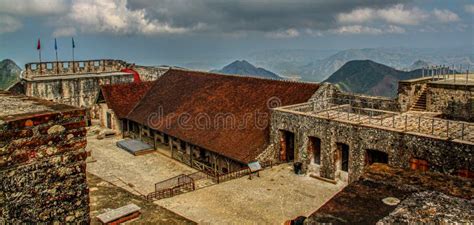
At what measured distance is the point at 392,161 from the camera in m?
18.8

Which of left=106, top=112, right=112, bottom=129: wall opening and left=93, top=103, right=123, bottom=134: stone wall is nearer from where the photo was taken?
left=93, top=103, right=123, bottom=134: stone wall

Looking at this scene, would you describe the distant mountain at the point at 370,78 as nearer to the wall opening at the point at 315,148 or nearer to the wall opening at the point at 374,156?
the wall opening at the point at 315,148

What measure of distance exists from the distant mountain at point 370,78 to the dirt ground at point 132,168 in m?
75.6

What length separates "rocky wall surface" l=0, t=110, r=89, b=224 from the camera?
224 inches

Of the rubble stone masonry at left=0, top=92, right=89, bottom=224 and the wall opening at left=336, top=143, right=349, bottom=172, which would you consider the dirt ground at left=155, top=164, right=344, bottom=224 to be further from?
the rubble stone masonry at left=0, top=92, right=89, bottom=224

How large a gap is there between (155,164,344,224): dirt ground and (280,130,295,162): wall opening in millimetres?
1713

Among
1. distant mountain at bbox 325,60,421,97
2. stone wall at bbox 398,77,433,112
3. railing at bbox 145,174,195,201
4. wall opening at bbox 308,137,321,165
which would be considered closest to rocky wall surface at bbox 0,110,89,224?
railing at bbox 145,174,195,201

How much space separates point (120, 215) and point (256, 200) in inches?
429

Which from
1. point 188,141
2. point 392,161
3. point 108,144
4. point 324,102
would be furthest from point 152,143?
point 392,161

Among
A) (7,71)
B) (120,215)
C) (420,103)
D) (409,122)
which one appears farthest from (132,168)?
(7,71)

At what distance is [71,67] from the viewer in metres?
46.3

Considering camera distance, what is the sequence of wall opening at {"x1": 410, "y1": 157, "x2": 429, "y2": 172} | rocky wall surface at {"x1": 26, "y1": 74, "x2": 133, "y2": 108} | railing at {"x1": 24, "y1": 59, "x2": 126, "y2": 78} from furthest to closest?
railing at {"x1": 24, "y1": 59, "x2": 126, "y2": 78} → rocky wall surface at {"x1": 26, "y1": 74, "x2": 133, "y2": 108} → wall opening at {"x1": 410, "y1": 157, "x2": 429, "y2": 172}

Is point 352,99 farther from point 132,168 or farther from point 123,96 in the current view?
point 123,96

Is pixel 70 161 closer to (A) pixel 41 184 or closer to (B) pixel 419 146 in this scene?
(A) pixel 41 184
